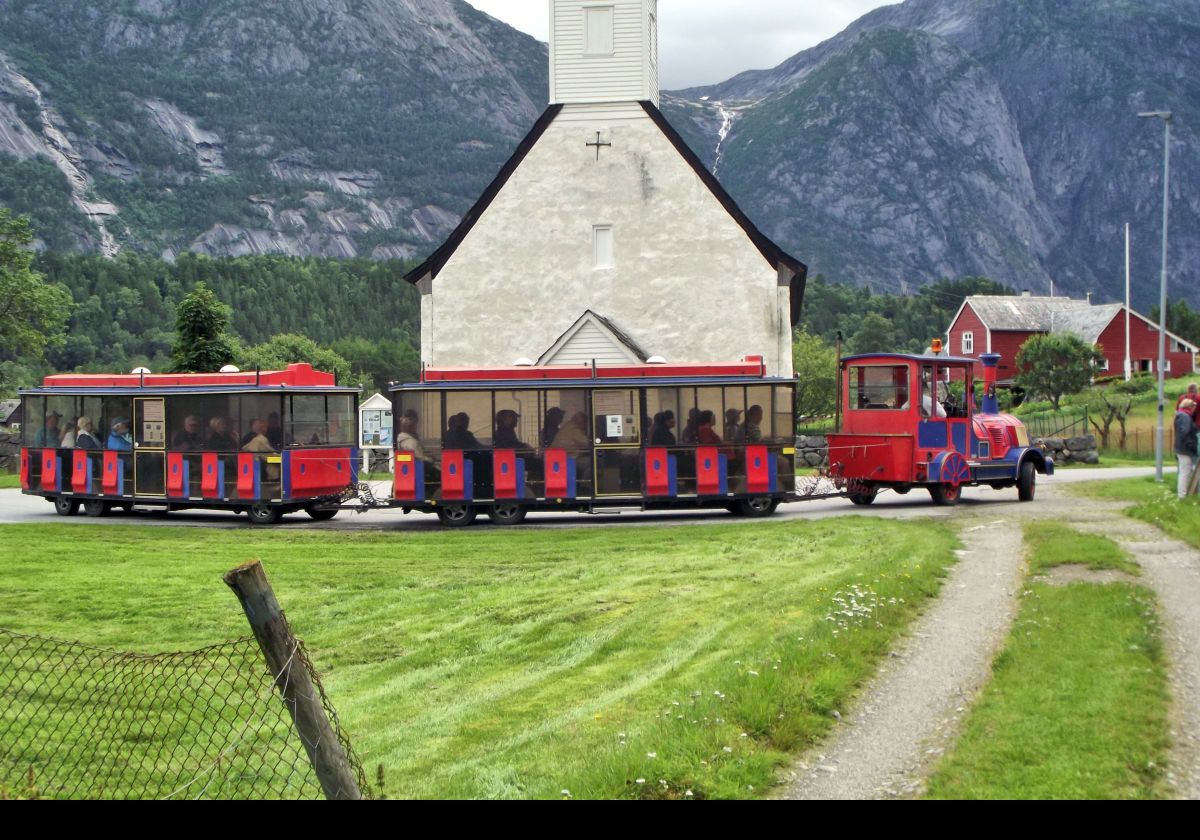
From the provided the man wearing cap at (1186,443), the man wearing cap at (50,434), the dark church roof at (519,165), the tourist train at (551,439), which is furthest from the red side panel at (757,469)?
the man wearing cap at (50,434)

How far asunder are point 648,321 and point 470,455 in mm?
12361

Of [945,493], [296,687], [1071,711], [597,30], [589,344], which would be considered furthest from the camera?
[597,30]

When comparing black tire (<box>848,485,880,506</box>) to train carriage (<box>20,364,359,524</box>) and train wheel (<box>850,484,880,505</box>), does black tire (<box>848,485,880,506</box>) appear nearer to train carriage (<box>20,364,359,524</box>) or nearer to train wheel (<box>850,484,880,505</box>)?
train wheel (<box>850,484,880,505</box>)

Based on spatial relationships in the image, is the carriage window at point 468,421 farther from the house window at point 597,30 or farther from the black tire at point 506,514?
the house window at point 597,30

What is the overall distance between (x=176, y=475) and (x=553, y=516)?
7.76 metres

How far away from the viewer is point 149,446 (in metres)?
27.2

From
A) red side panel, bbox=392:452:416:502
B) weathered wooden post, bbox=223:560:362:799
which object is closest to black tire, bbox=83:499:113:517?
red side panel, bbox=392:452:416:502

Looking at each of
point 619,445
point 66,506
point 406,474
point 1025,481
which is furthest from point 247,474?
point 1025,481

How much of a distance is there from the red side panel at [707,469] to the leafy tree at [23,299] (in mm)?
44340

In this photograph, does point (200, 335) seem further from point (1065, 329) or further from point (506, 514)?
point (1065, 329)

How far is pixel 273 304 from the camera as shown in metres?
174

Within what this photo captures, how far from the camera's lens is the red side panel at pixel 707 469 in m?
25.4

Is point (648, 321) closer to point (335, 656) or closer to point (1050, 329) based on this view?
point (335, 656)

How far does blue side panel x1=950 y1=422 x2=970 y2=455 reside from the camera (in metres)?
26.3
